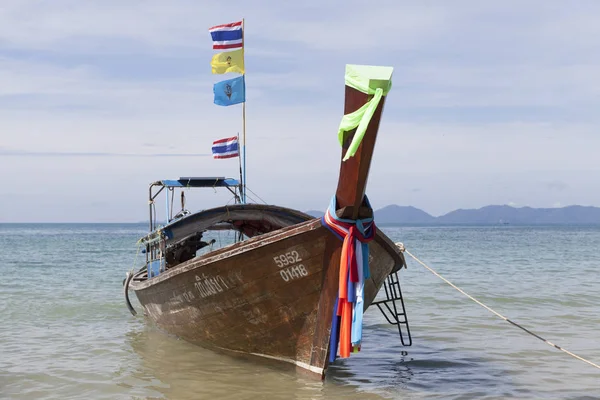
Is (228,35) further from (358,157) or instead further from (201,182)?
(358,157)

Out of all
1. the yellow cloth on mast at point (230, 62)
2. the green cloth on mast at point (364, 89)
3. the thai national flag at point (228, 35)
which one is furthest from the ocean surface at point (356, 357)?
the thai national flag at point (228, 35)

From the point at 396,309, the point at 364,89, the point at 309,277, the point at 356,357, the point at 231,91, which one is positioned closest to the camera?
the point at 364,89

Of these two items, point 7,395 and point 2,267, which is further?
point 2,267

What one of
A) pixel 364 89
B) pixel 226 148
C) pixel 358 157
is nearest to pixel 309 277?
pixel 358 157

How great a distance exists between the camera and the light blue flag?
11.4m

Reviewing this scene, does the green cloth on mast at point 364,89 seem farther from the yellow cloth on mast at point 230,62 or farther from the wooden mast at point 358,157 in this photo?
the yellow cloth on mast at point 230,62

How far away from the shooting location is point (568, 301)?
14562 mm

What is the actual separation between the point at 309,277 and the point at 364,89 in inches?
89.6

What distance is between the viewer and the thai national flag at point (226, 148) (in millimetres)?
11469

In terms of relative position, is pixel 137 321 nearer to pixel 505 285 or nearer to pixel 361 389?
pixel 361 389

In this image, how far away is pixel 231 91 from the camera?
11.4 m

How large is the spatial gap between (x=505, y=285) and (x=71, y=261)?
19.6m

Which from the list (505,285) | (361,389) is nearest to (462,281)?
(505,285)

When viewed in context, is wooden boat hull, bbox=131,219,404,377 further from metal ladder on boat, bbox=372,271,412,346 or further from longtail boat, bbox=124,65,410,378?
metal ladder on boat, bbox=372,271,412,346
